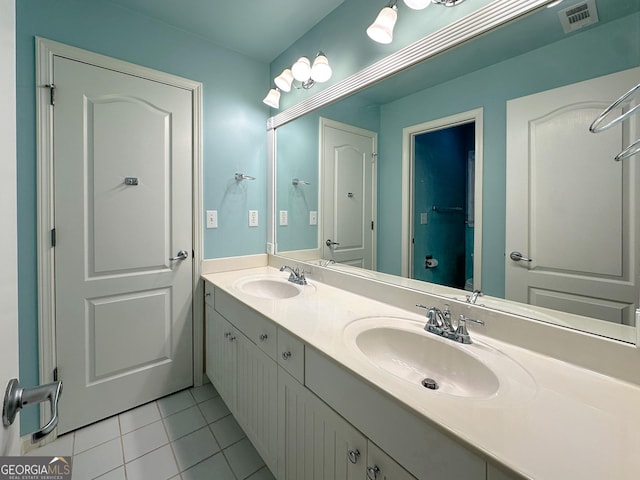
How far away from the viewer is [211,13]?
5.45 ft

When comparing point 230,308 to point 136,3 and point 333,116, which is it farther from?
point 136,3

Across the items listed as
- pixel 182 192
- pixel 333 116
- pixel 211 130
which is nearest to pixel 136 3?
pixel 211 130

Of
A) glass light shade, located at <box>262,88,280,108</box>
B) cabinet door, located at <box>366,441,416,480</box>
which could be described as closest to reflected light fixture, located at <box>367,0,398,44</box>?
glass light shade, located at <box>262,88,280,108</box>

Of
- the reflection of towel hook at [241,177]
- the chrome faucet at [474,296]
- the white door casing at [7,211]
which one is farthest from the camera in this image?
the reflection of towel hook at [241,177]

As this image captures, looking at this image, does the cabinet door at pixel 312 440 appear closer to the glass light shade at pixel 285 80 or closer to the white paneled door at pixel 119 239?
the white paneled door at pixel 119 239

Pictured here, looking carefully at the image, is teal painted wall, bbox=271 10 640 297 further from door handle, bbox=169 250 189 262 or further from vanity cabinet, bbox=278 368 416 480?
door handle, bbox=169 250 189 262

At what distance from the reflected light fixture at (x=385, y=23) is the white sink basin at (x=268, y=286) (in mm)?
1297

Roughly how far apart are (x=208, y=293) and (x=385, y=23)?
69.0 inches

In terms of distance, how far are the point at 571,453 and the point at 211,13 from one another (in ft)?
7.62

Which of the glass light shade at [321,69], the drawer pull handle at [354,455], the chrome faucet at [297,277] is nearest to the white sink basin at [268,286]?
the chrome faucet at [297,277]

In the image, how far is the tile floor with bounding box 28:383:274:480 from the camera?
1333 mm

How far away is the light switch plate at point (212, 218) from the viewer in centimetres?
197

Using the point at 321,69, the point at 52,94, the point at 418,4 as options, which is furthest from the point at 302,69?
the point at 52,94

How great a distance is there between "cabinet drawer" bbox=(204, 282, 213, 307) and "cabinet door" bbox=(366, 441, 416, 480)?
138 cm
